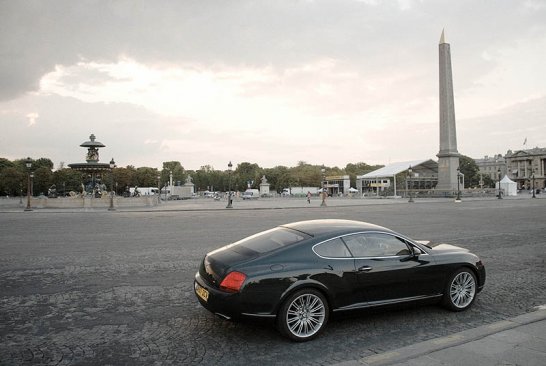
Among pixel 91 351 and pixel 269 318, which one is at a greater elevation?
pixel 269 318

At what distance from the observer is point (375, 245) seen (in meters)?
5.84

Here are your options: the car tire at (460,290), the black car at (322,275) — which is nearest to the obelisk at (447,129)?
the car tire at (460,290)

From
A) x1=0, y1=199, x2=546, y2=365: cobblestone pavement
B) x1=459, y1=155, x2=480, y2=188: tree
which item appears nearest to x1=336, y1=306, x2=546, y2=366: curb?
x1=0, y1=199, x2=546, y2=365: cobblestone pavement

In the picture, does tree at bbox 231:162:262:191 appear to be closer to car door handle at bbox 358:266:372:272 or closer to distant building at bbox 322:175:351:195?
distant building at bbox 322:175:351:195

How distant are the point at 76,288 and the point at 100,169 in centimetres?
3972

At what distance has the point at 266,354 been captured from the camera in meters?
4.81

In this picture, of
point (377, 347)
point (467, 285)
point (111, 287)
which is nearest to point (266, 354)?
point (377, 347)

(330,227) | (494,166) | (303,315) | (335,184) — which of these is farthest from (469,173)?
(303,315)

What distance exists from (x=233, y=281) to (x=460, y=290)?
363 cm

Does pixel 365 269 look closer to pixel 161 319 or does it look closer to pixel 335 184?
pixel 161 319

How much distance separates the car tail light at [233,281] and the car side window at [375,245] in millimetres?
1566

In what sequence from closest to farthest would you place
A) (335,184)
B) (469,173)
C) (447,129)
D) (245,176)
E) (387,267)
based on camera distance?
(387,267) → (447,129) → (469,173) → (335,184) → (245,176)

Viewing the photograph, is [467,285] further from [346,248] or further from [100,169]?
[100,169]

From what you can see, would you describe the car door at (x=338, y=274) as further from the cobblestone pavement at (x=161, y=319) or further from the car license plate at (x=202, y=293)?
the car license plate at (x=202, y=293)
